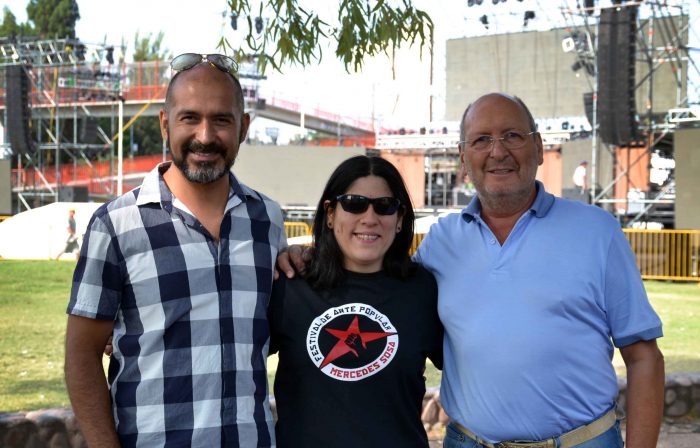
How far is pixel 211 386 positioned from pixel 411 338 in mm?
671

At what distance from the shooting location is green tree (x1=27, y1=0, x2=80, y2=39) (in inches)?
1583

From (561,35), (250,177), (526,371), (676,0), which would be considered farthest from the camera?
(561,35)

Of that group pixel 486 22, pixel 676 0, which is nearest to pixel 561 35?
pixel 486 22

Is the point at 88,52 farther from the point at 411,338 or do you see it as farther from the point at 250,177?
the point at 411,338

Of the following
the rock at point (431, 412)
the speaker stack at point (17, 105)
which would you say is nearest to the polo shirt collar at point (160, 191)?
the rock at point (431, 412)

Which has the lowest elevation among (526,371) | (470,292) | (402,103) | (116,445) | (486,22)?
(116,445)

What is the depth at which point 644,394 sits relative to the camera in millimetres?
2400

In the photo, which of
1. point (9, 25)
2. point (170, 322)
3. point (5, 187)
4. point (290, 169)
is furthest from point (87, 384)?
point (9, 25)

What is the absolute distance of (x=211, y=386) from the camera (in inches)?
84.0

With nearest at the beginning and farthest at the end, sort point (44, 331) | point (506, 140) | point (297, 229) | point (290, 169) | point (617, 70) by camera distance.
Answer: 1. point (506, 140)
2. point (44, 331)
3. point (617, 70)
4. point (297, 229)
5. point (290, 169)

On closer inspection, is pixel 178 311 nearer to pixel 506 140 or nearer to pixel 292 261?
pixel 292 261

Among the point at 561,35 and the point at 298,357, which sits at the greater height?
the point at 561,35

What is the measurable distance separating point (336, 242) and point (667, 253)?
15.5m

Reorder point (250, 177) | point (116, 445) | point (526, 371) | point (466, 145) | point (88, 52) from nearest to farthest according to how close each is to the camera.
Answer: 1. point (116, 445)
2. point (526, 371)
3. point (466, 145)
4. point (88, 52)
5. point (250, 177)
